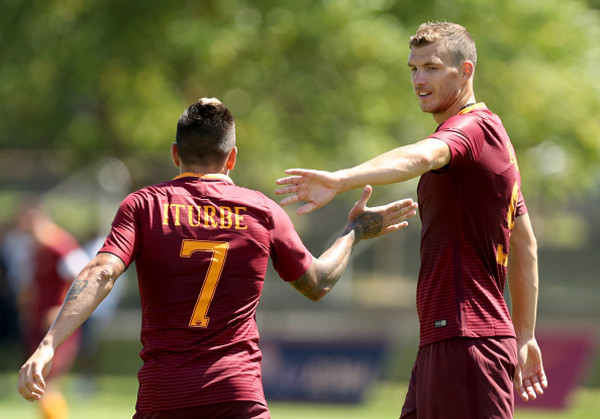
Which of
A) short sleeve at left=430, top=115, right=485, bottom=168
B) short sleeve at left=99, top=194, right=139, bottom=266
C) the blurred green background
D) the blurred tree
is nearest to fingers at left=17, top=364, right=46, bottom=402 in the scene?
short sleeve at left=99, top=194, right=139, bottom=266

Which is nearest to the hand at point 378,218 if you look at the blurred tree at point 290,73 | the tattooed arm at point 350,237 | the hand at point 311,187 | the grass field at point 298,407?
the tattooed arm at point 350,237

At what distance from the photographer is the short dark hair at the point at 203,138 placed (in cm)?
512

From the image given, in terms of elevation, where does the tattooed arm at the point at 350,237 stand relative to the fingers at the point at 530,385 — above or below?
above

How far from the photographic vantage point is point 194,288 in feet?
15.9

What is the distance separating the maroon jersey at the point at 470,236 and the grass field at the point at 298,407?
9155mm

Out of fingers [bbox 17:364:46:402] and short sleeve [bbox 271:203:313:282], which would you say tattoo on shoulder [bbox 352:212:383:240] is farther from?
fingers [bbox 17:364:46:402]

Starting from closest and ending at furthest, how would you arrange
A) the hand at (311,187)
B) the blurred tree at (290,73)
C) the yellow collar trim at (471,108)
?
the hand at (311,187)
the yellow collar trim at (471,108)
the blurred tree at (290,73)

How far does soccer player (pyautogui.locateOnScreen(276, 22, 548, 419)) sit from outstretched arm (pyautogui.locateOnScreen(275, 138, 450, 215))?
346 millimetres

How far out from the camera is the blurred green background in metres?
17.6

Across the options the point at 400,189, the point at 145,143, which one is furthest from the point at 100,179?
the point at 400,189

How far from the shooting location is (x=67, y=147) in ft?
64.1

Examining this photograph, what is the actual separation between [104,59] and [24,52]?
168cm

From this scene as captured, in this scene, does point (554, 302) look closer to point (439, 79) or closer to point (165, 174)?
point (165, 174)

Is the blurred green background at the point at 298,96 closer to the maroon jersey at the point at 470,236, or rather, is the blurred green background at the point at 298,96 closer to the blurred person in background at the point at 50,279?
the blurred person in background at the point at 50,279
